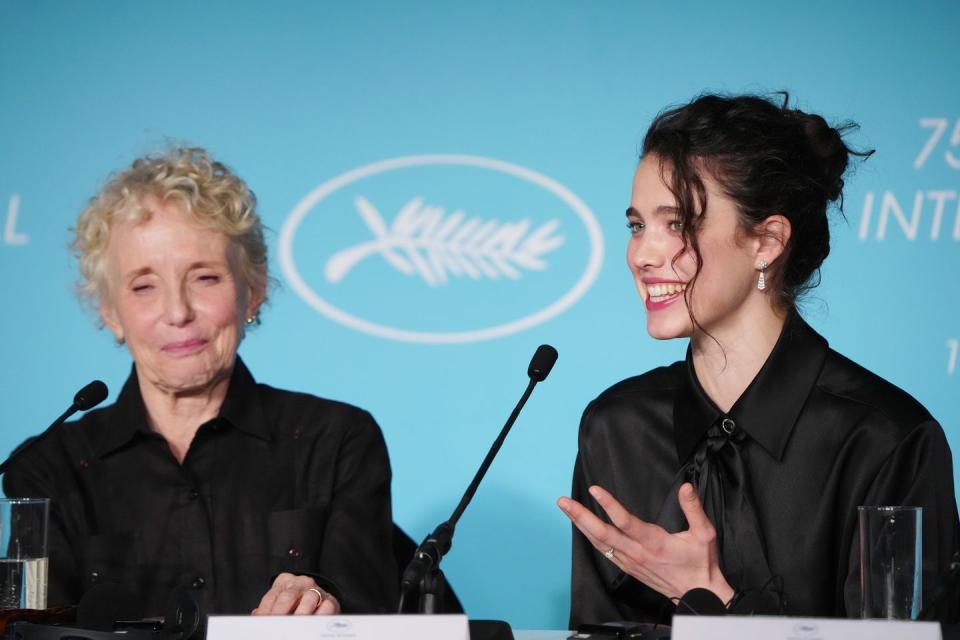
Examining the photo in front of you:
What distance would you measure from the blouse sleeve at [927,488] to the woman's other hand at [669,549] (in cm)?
29

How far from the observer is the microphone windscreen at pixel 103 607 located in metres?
2.23

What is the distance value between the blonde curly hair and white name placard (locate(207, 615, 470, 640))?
1451mm

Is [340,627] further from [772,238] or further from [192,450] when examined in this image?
[192,450]

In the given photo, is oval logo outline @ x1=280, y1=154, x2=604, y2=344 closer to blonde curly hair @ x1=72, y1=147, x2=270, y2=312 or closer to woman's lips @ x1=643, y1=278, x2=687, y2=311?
blonde curly hair @ x1=72, y1=147, x2=270, y2=312

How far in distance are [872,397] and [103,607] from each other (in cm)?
151

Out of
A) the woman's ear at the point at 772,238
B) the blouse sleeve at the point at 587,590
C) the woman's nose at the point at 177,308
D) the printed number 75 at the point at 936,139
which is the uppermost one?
the printed number 75 at the point at 936,139

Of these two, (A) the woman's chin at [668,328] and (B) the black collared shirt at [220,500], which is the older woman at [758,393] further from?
(B) the black collared shirt at [220,500]

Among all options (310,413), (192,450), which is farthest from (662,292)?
(192,450)

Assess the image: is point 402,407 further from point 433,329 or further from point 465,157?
point 465,157

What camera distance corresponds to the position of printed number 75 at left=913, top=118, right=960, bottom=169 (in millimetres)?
3496

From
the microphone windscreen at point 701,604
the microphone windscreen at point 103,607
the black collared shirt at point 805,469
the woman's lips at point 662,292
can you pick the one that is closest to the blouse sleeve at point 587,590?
the black collared shirt at point 805,469

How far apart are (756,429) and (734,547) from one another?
24 cm

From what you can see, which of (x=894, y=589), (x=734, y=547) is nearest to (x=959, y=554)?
(x=894, y=589)

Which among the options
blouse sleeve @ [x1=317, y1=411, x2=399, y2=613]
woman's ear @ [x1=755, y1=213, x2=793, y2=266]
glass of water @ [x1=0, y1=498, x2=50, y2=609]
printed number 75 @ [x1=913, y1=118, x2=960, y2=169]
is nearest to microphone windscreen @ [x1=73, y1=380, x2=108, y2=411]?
glass of water @ [x1=0, y1=498, x2=50, y2=609]
